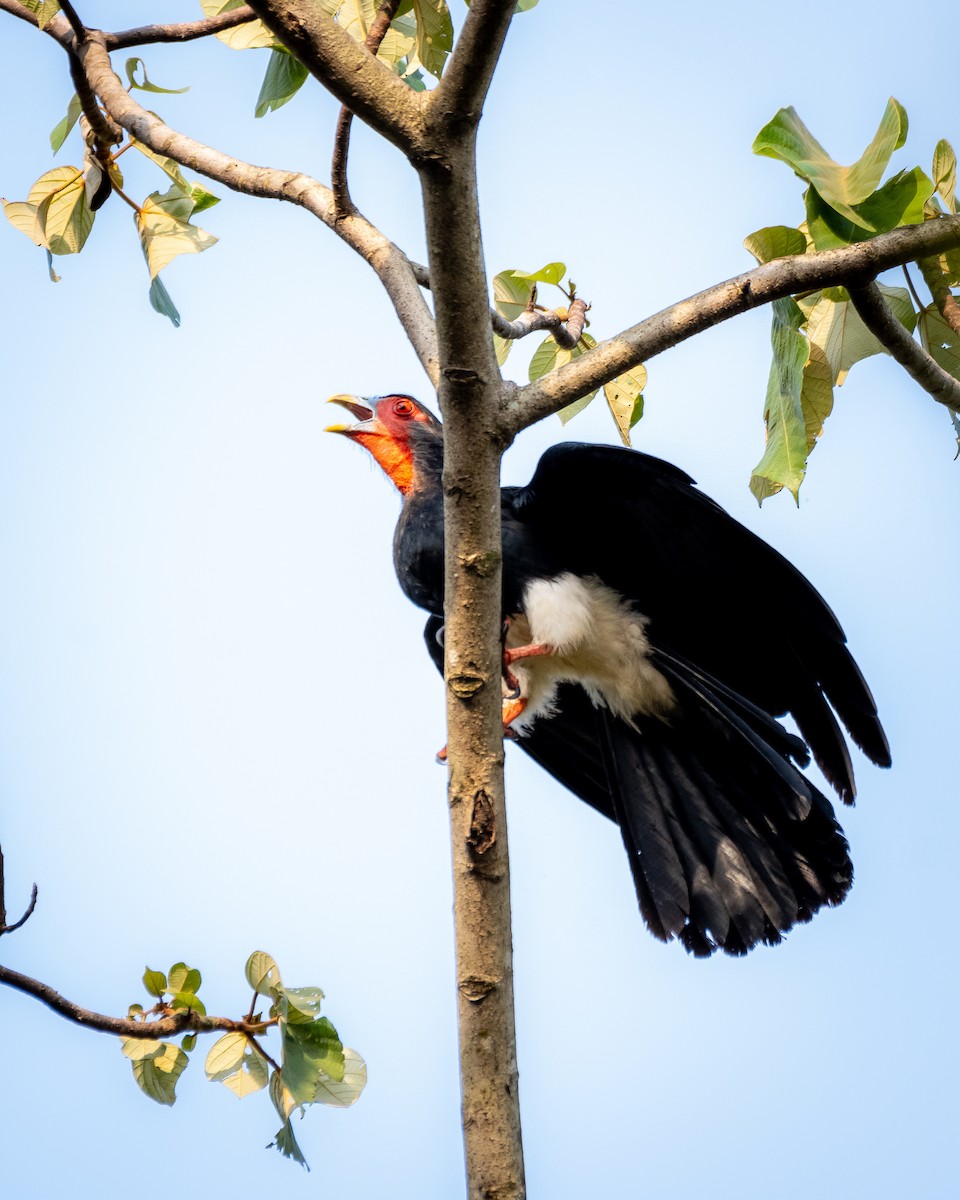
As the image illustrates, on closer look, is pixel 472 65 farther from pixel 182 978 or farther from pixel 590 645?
pixel 590 645

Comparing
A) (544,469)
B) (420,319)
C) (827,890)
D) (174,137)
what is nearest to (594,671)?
(544,469)

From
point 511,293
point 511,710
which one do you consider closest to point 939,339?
point 511,293

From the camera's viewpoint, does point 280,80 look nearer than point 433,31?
No

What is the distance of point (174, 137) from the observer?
364cm

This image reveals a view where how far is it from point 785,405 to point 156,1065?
211 cm

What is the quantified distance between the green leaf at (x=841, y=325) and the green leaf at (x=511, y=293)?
778 mm

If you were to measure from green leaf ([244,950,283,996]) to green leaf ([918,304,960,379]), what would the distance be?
7.38 feet

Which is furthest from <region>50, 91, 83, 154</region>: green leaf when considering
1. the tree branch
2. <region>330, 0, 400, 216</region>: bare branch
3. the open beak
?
the open beak

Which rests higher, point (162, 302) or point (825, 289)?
point (162, 302)

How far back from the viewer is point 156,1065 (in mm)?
3008

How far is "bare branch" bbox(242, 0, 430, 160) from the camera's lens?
7.47 feet

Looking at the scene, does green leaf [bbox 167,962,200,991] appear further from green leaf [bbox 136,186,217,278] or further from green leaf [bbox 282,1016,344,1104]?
green leaf [bbox 136,186,217,278]

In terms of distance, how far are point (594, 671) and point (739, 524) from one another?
921 mm

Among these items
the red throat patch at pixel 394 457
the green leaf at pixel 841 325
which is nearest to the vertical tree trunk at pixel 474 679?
the green leaf at pixel 841 325
